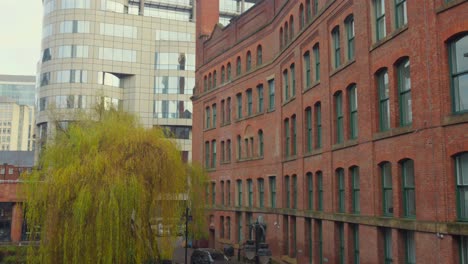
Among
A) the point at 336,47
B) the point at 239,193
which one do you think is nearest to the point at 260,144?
the point at 239,193

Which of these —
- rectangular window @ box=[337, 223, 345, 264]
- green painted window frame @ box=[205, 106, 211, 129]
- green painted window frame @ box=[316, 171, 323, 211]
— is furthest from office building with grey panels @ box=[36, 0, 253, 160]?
rectangular window @ box=[337, 223, 345, 264]

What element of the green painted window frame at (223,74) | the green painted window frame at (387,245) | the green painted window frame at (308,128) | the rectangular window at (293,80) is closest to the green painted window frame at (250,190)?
the rectangular window at (293,80)

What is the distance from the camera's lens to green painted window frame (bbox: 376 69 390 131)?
18.2 m

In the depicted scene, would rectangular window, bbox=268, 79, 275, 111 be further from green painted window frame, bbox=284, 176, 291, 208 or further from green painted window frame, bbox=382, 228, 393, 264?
green painted window frame, bbox=382, 228, 393, 264

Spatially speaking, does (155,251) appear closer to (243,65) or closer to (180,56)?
(243,65)

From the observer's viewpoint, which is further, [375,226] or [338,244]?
[338,244]

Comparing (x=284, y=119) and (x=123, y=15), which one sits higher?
(x=123, y=15)

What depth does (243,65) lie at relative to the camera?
39250 millimetres

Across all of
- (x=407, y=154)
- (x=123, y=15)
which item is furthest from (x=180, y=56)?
(x=407, y=154)

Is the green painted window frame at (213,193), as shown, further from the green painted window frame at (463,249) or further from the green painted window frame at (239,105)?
the green painted window frame at (463,249)

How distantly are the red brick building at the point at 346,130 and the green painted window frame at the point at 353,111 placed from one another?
5cm

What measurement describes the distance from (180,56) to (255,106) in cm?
3926

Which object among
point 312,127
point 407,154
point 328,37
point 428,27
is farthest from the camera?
point 312,127

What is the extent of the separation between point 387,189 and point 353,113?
14.3 feet
